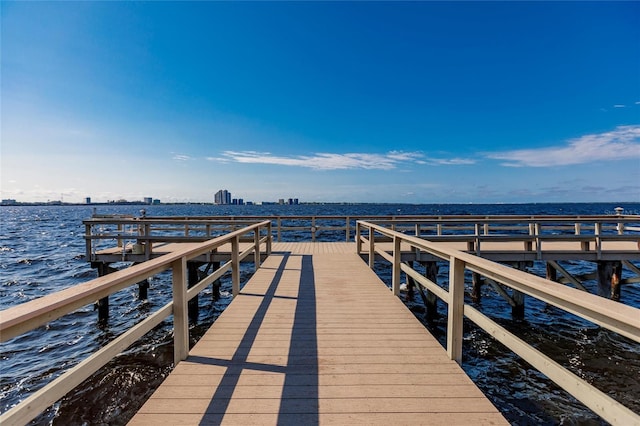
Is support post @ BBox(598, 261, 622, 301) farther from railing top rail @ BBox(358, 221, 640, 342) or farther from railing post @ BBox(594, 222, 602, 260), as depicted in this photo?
railing top rail @ BBox(358, 221, 640, 342)

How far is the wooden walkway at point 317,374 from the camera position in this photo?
2.08 metres

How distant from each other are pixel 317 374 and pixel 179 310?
1.31 m

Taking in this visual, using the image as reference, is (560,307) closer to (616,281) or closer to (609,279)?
(609,279)

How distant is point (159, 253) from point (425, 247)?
7.80m

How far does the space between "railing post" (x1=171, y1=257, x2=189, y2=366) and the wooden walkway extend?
112 mm

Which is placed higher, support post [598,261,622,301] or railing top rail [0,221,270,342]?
railing top rail [0,221,270,342]

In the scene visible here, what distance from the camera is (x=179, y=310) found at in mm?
2791

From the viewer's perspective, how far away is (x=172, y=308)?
9.15 feet

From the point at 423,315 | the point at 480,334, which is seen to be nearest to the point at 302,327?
the point at 480,334

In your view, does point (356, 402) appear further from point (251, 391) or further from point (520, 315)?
point (520, 315)

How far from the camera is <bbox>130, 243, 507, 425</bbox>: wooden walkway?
2080 millimetres

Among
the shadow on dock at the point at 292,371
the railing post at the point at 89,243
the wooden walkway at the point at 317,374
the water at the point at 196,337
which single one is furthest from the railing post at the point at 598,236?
the railing post at the point at 89,243

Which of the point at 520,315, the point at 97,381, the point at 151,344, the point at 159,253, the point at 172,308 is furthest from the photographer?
the point at 159,253

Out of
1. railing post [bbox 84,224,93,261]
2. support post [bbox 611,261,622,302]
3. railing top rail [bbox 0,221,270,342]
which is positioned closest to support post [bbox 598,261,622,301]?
support post [bbox 611,261,622,302]
